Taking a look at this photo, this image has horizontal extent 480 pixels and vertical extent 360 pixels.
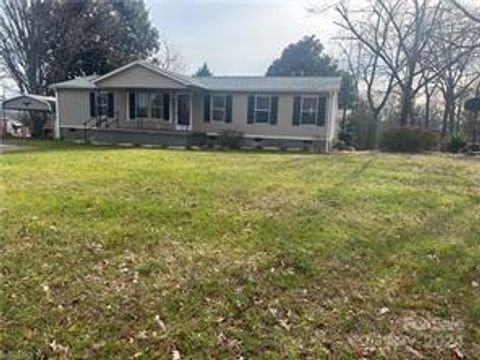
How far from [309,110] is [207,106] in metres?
5.19

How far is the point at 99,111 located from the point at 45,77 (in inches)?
526

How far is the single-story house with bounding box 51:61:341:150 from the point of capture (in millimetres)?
23359

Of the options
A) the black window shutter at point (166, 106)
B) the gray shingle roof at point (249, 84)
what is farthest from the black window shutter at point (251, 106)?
the black window shutter at point (166, 106)

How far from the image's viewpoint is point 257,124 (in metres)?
24.1

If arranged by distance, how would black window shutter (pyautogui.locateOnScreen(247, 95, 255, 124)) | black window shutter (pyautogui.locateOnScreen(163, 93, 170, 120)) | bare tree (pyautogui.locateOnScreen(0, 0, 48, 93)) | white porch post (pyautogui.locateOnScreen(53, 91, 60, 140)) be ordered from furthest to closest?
bare tree (pyautogui.locateOnScreen(0, 0, 48, 93)), white porch post (pyautogui.locateOnScreen(53, 91, 60, 140)), black window shutter (pyautogui.locateOnScreen(163, 93, 170, 120)), black window shutter (pyautogui.locateOnScreen(247, 95, 255, 124))

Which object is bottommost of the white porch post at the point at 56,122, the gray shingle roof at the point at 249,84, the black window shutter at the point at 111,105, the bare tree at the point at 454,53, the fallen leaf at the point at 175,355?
the fallen leaf at the point at 175,355

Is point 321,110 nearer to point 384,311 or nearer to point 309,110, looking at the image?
point 309,110

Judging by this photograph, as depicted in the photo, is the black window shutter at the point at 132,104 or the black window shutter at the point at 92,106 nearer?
the black window shutter at the point at 132,104

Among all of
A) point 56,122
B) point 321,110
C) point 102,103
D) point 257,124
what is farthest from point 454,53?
point 56,122

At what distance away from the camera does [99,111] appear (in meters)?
26.2

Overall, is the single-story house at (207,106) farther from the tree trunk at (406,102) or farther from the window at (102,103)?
the tree trunk at (406,102)

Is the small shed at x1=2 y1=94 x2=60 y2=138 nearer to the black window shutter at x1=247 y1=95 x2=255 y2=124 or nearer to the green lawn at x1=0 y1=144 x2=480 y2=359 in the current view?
the black window shutter at x1=247 y1=95 x2=255 y2=124

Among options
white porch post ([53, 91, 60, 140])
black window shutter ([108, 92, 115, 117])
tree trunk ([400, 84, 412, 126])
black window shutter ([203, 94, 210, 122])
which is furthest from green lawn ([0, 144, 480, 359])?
tree trunk ([400, 84, 412, 126])

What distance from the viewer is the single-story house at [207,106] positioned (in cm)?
2336
